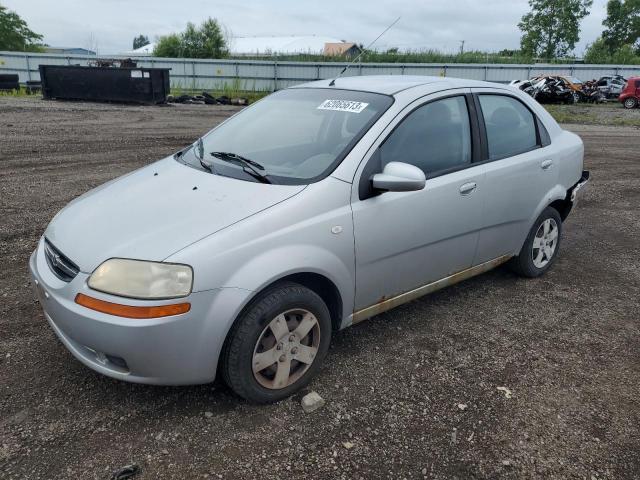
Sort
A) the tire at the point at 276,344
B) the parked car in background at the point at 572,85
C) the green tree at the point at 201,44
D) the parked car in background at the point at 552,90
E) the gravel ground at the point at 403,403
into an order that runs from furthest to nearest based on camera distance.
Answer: the green tree at the point at 201,44
the parked car in background at the point at 572,85
the parked car in background at the point at 552,90
the tire at the point at 276,344
the gravel ground at the point at 403,403

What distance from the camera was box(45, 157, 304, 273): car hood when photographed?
251 cm

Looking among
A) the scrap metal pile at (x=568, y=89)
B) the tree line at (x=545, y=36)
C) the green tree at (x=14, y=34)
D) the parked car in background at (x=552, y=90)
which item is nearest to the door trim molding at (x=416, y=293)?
the scrap metal pile at (x=568, y=89)

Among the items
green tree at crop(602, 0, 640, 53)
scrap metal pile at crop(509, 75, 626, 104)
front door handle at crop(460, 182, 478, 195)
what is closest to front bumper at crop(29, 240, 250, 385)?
front door handle at crop(460, 182, 478, 195)

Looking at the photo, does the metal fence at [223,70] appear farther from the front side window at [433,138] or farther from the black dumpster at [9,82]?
the front side window at [433,138]

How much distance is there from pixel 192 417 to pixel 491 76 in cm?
3237

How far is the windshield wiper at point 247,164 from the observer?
2982 mm

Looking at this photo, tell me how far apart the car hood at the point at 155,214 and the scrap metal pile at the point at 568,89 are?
25392 millimetres

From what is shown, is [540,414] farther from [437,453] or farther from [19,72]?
[19,72]

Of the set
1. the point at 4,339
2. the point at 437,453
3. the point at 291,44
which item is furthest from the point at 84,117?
the point at 291,44

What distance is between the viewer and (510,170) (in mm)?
3863

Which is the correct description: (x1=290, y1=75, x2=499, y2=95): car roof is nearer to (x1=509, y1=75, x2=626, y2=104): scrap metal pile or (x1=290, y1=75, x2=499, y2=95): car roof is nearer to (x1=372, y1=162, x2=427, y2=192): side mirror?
(x1=372, y1=162, x2=427, y2=192): side mirror

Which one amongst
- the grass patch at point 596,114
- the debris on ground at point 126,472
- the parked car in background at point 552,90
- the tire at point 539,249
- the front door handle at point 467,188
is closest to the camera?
the debris on ground at point 126,472

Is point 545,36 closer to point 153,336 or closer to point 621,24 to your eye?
point 621,24

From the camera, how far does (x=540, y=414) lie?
279 cm
